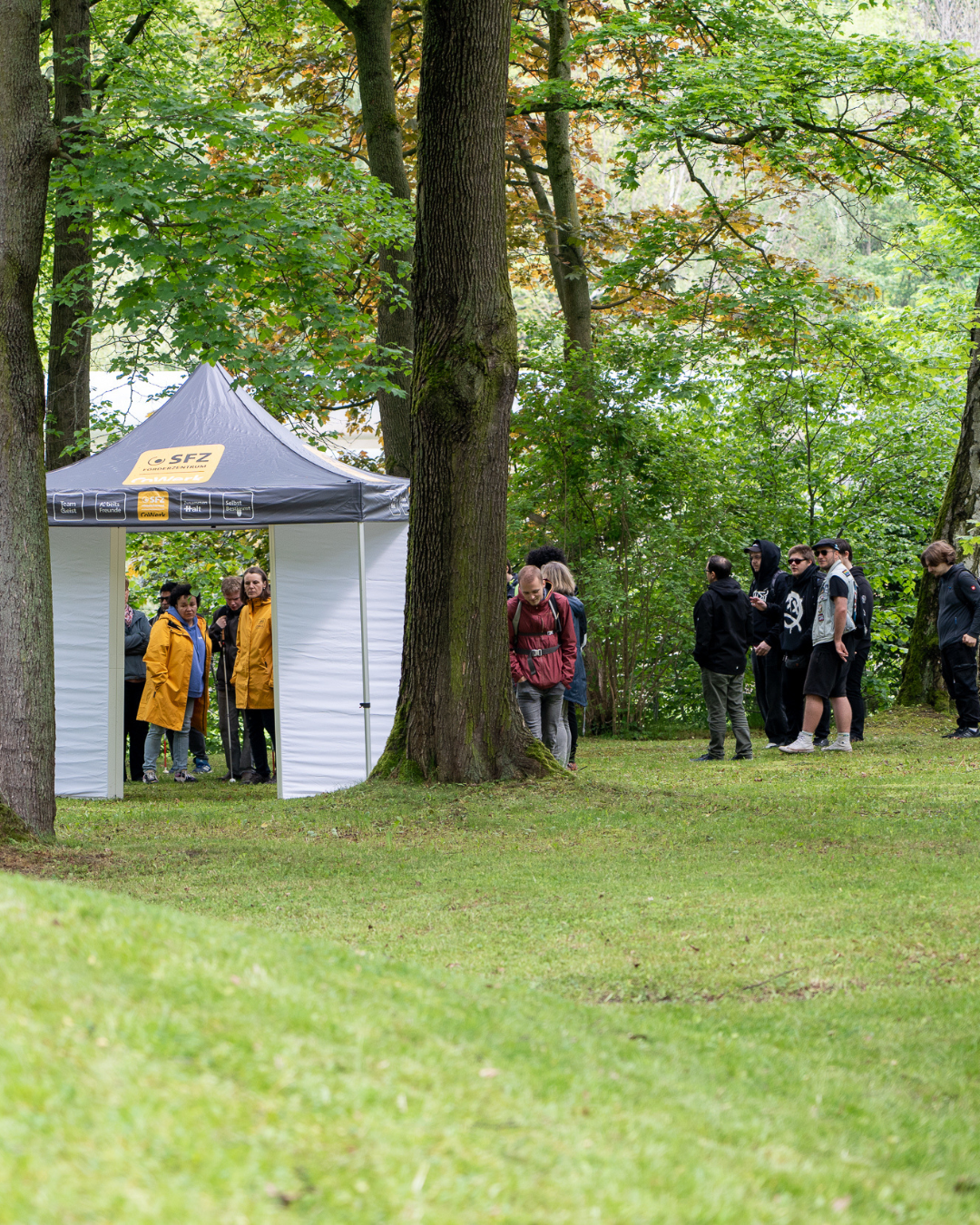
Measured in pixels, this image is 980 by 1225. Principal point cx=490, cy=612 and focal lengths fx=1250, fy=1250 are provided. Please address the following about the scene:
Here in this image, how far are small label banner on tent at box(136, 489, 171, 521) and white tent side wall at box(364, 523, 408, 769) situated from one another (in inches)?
68.9

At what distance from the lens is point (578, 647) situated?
10.6 m

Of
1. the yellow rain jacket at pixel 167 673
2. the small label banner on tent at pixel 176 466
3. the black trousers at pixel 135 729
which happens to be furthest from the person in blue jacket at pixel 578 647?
the black trousers at pixel 135 729

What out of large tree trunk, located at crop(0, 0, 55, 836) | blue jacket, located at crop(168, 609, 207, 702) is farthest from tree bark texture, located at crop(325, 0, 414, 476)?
large tree trunk, located at crop(0, 0, 55, 836)

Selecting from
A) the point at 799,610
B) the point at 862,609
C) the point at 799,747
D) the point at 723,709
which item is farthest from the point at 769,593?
the point at 799,747

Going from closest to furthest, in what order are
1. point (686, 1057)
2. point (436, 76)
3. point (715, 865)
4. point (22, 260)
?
point (686, 1057) → point (715, 865) → point (22, 260) → point (436, 76)

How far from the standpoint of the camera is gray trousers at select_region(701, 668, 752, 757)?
1190cm

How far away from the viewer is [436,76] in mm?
9602

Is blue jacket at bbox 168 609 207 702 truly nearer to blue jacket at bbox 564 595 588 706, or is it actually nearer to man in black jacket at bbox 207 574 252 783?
man in black jacket at bbox 207 574 252 783

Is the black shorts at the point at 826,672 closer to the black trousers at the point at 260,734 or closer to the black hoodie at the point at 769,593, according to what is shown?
the black hoodie at the point at 769,593

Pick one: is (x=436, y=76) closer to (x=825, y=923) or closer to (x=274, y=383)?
(x=274, y=383)

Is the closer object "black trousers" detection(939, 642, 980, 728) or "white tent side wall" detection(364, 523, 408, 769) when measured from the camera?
"white tent side wall" detection(364, 523, 408, 769)

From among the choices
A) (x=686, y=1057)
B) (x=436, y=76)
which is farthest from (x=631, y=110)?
(x=686, y=1057)

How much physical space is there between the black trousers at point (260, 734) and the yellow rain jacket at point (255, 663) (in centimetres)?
29

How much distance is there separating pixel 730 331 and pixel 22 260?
11189 millimetres
